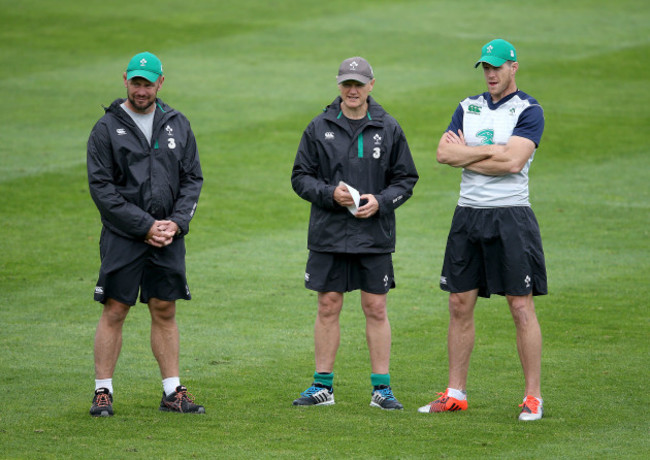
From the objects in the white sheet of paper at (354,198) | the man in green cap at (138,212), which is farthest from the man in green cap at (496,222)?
the man in green cap at (138,212)

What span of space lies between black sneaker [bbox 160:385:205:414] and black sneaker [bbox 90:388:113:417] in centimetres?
35

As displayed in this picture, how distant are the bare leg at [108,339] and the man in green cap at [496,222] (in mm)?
2015

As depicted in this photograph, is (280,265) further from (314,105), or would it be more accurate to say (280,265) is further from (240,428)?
(314,105)

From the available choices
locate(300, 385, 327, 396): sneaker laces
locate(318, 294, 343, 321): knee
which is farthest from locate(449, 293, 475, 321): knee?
locate(300, 385, 327, 396): sneaker laces

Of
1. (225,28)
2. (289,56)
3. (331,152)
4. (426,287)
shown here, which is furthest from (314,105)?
(331,152)

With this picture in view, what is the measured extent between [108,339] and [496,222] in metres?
2.55

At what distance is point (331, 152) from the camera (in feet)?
22.0

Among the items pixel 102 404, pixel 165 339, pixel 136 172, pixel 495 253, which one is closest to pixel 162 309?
pixel 165 339

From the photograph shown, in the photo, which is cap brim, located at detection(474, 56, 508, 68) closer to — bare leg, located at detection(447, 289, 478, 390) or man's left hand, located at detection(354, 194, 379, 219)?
man's left hand, located at detection(354, 194, 379, 219)

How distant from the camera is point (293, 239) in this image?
1220 cm

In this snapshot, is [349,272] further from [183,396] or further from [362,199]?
[183,396]

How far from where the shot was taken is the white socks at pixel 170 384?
651 cm

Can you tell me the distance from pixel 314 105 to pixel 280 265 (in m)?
8.26

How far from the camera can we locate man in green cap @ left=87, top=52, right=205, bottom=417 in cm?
Result: 634
